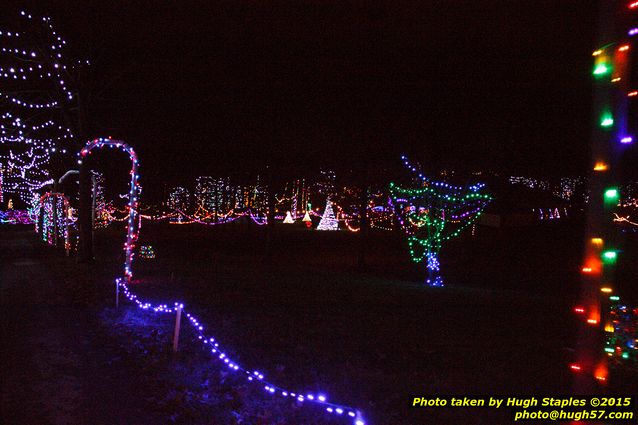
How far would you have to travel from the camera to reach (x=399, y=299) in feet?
42.3

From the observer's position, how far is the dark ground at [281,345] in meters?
5.47

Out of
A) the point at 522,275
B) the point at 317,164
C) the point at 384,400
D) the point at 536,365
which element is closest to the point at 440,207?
the point at 522,275

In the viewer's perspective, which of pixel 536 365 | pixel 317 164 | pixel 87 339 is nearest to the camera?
pixel 536 365

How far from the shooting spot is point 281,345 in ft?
26.4

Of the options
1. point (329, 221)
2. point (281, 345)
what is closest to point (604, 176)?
point (281, 345)

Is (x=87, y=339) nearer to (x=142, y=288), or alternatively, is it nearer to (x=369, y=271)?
(x=142, y=288)

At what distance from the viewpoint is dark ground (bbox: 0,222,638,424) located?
5469 mm

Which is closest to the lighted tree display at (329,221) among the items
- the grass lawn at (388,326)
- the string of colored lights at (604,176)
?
the grass lawn at (388,326)

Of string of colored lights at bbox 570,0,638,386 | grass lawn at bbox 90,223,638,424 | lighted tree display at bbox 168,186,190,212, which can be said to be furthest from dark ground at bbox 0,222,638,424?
lighted tree display at bbox 168,186,190,212

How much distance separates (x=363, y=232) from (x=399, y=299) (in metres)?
7.14

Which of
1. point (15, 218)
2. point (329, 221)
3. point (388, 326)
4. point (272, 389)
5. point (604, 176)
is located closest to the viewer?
point (604, 176)

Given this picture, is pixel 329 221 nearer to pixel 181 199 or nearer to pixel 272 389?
pixel 181 199

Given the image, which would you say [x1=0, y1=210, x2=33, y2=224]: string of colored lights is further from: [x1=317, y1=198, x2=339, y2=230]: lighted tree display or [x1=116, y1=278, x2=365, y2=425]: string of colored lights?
[x1=116, y1=278, x2=365, y2=425]: string of colored lights

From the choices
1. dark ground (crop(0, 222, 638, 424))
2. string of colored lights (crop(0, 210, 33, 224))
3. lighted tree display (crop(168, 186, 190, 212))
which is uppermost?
lighted tree display (crop(168, 186, 190, 212))
